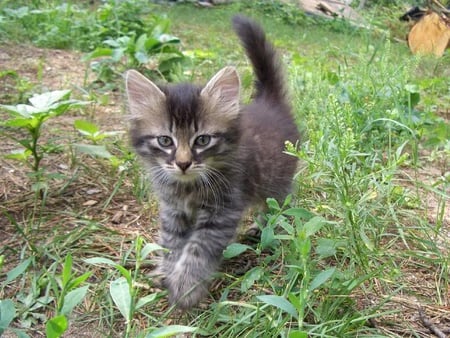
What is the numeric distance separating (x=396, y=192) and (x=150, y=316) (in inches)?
50.6

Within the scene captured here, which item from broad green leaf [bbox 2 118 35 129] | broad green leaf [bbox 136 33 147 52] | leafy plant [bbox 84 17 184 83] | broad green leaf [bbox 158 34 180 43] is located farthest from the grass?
broad green leaf [bbox 158 34 180 43]

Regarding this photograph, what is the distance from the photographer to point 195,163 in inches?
82.3

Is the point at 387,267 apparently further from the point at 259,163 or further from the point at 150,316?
the point at 150,316

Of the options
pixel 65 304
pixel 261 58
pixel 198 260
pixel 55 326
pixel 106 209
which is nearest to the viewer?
pixel 55 326

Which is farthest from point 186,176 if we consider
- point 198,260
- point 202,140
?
point 198,260

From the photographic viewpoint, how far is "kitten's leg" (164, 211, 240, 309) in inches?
75.9

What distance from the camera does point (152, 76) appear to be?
14.3 feet

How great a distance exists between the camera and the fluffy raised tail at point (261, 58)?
2.86m

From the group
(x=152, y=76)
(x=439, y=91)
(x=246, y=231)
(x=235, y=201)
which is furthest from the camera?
(x=439, y=91)

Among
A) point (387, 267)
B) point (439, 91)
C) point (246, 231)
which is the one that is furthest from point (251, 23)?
point (439, 91)

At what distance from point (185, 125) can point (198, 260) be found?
21.3 inches

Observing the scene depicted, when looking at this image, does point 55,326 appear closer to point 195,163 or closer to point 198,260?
point 198,260

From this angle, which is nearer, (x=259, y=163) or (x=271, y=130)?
(x=259, y=163)

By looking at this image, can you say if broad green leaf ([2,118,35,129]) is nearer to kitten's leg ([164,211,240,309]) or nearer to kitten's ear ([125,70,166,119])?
kitten's ear ([125,70,166,119])
